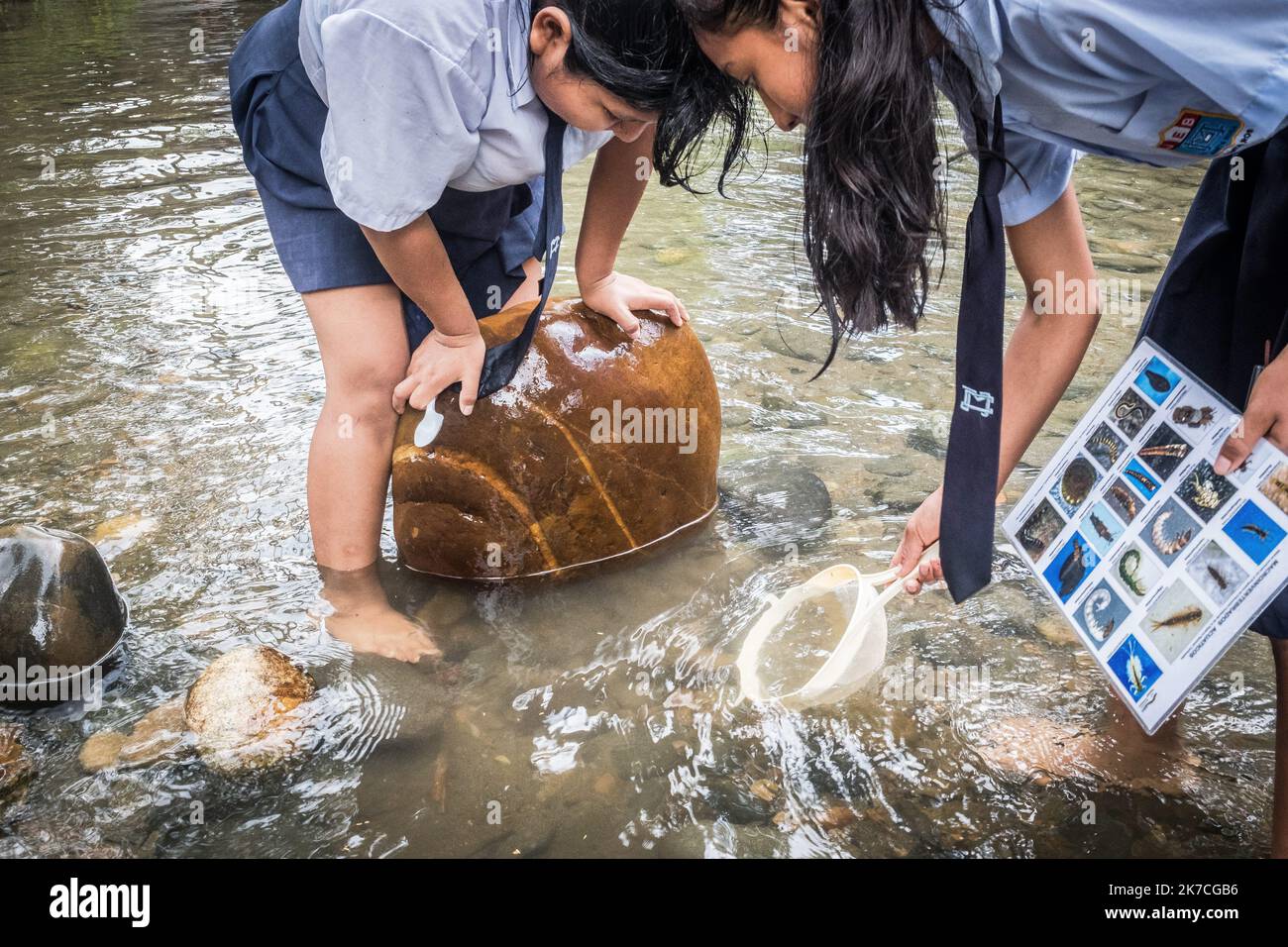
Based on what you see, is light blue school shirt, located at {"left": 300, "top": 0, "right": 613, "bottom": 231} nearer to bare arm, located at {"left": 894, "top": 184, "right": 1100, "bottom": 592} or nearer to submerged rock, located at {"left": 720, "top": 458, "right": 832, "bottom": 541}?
bare arm, located at {"left": 894, "top": 184, "right": 1100, "bottom": 592}

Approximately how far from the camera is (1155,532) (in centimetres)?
173

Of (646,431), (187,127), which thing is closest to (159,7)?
(187,127)

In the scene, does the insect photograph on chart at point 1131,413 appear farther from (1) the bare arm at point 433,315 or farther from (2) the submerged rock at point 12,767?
(2) the submerged rock at point 12,767

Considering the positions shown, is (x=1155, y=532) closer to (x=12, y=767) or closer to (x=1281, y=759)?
(x=1281, y=759)

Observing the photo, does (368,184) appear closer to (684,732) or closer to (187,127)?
(684,732)

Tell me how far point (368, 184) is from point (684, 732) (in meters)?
1.32

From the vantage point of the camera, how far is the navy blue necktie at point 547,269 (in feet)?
7.59

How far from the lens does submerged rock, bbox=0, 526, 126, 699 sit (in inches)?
94.7

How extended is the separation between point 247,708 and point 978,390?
1643 mm

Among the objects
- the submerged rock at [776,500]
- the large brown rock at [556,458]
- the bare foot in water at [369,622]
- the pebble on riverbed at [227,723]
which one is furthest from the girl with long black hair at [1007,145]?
the pebble on riverbed at [227,723]

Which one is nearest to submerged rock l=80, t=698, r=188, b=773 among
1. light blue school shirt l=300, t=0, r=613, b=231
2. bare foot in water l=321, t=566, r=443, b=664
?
bare foot in water l=321, t=566, r=443, b=664

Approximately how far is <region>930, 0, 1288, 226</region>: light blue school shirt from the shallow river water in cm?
110

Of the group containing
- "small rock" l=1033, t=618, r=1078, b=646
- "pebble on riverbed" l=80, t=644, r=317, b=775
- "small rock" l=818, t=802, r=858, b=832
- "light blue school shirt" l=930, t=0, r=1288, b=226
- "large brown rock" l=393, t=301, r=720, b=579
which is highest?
"light blue school shirt" l=930, t=0, r=1288, b=226
